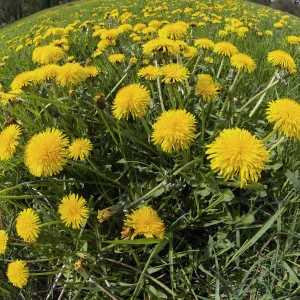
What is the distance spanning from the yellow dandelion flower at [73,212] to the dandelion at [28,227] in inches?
4.2

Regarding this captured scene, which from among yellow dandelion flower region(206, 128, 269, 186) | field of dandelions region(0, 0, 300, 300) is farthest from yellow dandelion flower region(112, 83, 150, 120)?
yellow dandelion flower region(206, 128, 269, 186)

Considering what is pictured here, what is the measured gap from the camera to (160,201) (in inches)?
53.9

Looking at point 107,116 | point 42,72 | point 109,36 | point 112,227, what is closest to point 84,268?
point 112,227

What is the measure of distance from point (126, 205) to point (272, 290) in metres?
0.61

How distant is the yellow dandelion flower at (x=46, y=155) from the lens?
3.47 feet

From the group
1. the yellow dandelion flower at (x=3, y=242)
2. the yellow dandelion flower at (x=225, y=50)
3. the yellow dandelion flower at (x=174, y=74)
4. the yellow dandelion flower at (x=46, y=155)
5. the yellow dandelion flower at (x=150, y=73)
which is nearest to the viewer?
the yellow dandelion flower at (x=46, y=155)

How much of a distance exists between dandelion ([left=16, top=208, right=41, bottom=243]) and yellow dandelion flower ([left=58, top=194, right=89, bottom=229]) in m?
0.11

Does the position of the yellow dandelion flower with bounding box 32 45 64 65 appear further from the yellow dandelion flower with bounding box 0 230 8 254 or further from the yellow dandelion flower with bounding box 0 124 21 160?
the yellow dandelion flower with bounding box 0 230 8 254

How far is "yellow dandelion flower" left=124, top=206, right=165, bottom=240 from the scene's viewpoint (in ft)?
3.56

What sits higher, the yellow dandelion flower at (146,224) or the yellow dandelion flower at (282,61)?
the yellow dandelion flower at (282,61)

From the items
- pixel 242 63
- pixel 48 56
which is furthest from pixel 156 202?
pixel 48 56

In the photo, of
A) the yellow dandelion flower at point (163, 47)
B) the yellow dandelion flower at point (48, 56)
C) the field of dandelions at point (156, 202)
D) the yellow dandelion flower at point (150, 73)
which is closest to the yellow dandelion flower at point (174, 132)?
the field of dandelions at point (156, 202)

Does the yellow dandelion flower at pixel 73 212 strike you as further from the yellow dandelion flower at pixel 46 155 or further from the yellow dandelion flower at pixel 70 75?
the yellow dandelion flower at pixel 70 75

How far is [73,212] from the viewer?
1.11m
